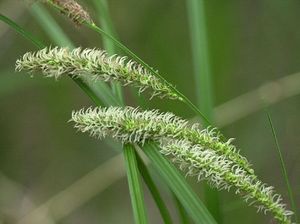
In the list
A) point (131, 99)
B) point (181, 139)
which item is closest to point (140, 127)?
point (181, 139)

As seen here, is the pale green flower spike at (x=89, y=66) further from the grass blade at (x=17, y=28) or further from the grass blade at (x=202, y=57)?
the grass blade at (x=202, y=57)

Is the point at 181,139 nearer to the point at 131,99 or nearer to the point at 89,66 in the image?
the point at 89,66

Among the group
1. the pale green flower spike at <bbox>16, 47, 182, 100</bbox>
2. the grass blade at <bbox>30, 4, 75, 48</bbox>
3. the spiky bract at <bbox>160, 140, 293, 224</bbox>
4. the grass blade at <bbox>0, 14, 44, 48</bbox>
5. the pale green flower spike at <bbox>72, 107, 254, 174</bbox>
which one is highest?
the grass blade at <bbox>30, 4, 75, 48</bbox>

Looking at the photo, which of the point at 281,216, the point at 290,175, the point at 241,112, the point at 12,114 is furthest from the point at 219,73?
the point at 281,216

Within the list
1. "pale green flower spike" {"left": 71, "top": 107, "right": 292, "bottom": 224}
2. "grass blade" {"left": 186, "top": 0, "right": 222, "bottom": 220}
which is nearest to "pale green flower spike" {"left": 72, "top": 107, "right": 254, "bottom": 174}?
"pale green flower spike" {"left": 71, "top": 107, "right": 292, "bottom": 224}

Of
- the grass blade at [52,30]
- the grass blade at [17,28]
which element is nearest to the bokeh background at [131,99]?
the grass blade at [52,30]

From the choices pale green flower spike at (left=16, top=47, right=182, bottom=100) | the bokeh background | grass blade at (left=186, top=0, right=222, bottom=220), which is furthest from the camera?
the bokeh background

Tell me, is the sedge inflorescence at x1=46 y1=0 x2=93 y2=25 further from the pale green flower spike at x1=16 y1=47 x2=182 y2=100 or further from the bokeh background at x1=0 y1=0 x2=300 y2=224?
the bokeh background at x1=0 y1=0 x2=300 y2=224
